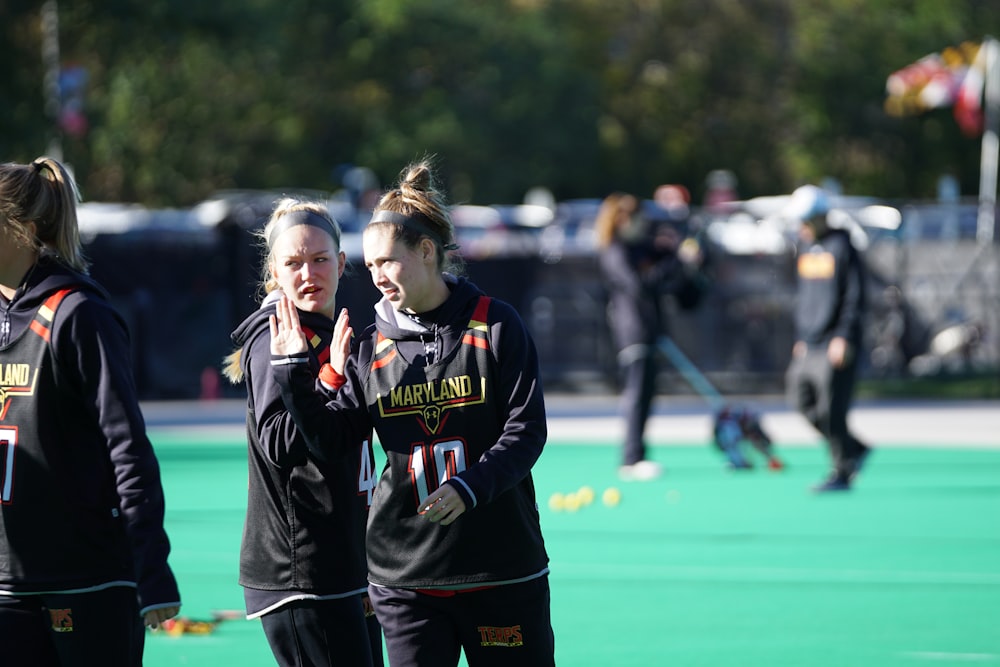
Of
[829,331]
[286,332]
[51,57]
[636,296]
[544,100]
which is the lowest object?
[829,331]

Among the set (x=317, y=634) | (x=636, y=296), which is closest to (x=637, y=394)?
(x=636, y=296)

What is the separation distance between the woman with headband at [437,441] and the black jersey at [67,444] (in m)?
0.47

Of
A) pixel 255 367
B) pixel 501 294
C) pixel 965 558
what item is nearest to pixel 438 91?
pixel 501 294

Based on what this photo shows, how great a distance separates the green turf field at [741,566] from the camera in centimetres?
733

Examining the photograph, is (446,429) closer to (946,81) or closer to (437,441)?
(437,441)

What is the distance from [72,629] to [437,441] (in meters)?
1.12

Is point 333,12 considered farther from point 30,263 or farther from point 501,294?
point 30,263

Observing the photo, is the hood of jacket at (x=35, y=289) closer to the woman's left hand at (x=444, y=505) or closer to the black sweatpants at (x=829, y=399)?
the woman's left hand at (x=444, y=505)

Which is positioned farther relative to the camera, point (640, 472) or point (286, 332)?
point (640, 472)

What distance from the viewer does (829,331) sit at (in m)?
12.6

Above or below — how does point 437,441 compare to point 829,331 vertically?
above

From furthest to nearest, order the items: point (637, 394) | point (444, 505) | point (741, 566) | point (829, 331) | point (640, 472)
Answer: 1. point (640, 472)
2. point (637, 394)
3. point (829, 331)
4. point (741, 566)
5. point (444, 505)

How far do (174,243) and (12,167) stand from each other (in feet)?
63.9

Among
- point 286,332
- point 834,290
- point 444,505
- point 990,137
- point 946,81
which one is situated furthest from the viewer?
point 990,137
